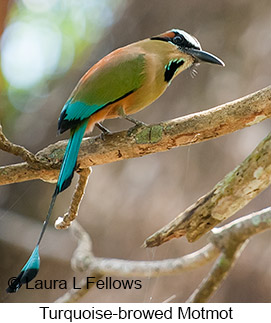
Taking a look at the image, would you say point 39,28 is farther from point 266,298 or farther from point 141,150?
point 266,298

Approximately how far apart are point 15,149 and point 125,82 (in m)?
0.34

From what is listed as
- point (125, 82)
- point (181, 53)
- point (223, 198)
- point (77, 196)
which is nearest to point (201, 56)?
point (181, 53)

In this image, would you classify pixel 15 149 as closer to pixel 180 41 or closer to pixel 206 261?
pixel 180 41

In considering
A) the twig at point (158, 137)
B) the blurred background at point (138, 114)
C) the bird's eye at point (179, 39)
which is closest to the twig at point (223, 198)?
the twig at point (158, 137)

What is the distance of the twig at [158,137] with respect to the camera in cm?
114

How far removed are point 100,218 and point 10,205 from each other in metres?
0.27

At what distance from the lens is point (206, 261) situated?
4.79ft

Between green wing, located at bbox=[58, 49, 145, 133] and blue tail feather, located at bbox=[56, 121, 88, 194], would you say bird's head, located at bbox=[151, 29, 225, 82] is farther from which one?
blue tail feather, located at bbox=[56, 121, 88, 194]

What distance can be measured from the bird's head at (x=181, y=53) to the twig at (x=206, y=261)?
1.45 feet

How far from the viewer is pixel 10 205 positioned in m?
1.48

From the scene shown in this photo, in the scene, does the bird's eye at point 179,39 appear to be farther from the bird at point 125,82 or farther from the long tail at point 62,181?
the long tail at point 62,181

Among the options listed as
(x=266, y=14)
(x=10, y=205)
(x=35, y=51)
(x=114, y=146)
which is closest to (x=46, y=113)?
(x=35, y=51)

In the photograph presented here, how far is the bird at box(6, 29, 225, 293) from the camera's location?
1237mm

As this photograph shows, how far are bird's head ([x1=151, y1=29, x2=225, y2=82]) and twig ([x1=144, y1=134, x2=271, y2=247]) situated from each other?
0.92 ft
